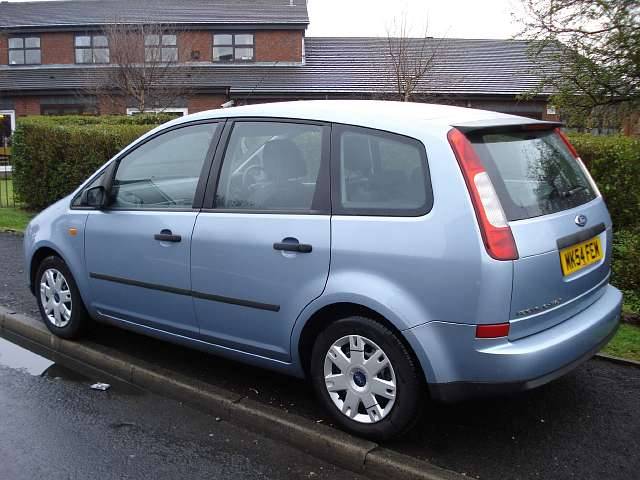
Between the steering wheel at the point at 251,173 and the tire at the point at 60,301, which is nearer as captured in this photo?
the steering wheel at the point at 251,173

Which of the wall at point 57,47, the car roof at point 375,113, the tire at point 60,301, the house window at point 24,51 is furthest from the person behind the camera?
the house window at point 24,51

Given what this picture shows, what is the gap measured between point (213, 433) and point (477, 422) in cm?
146

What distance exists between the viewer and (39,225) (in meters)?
5.22

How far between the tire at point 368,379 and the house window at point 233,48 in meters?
30.6

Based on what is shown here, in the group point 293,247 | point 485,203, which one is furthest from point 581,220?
point 293,247

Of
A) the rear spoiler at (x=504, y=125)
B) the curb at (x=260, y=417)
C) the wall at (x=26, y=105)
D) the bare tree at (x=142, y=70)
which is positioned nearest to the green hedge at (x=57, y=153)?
the curb at (x=260, y=417)

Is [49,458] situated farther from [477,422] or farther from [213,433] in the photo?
[477,422]

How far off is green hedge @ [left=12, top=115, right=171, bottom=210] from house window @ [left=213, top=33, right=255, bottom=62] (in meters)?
20.7

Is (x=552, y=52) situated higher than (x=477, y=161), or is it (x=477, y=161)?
(x=552, y=52)

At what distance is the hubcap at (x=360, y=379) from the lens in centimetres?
334

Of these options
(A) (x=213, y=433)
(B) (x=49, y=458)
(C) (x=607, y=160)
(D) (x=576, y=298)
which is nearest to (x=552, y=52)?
(C) (x=607, y=160)

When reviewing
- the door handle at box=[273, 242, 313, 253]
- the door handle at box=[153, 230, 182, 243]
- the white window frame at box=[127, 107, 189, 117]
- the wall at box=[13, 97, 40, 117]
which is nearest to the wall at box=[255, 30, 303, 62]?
the white window frame at box=[127, 107, 189, 117]

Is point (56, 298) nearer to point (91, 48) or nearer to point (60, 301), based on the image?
point (60, 301)

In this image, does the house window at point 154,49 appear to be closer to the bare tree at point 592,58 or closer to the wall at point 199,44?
→ the wall at point 199,44
